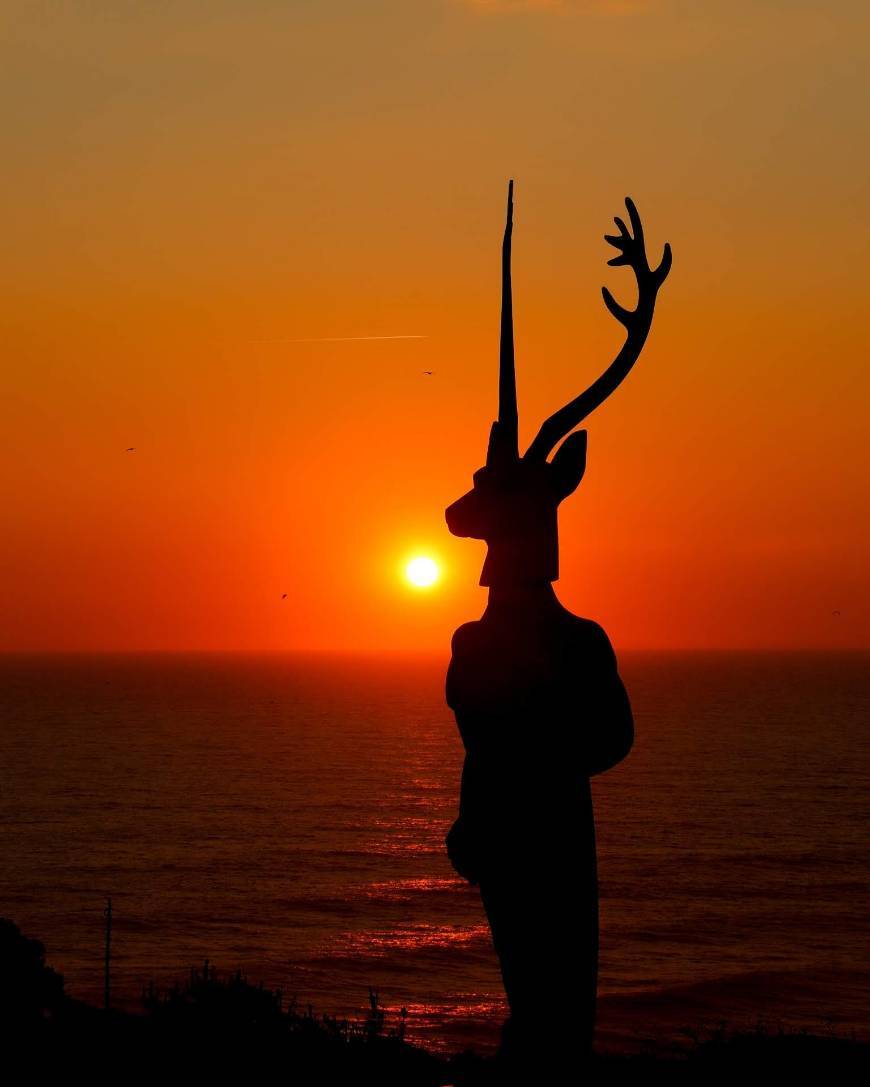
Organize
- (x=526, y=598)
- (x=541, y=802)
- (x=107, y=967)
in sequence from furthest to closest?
(x=107, y=967), (x=526, y=598), (x=541, y=802)

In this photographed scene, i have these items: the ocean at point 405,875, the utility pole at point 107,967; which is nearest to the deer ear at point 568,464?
the utility pole at point 107,967

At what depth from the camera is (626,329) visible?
1034 cm

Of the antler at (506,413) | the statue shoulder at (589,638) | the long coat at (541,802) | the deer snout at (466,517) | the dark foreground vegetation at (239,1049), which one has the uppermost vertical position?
the antler at (506,413)

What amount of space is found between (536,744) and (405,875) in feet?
158

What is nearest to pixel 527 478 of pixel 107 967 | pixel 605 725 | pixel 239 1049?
pixel 605 725

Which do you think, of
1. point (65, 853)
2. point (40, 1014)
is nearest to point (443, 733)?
point (65, 853)

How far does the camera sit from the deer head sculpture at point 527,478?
988 centimetres

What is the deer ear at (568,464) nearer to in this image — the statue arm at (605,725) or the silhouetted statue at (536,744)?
the silhouetted statue at (536,744)

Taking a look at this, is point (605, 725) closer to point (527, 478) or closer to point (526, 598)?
point (526, 598)

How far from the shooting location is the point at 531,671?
9.67m

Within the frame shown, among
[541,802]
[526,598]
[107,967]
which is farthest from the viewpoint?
[107,967]

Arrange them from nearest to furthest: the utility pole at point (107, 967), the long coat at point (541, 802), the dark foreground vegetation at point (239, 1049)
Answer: the long coat at point (541, 802) < the dark foreground vegetation at point (239, 1049) < the utility pole at point (107, 967)

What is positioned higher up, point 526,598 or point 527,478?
point 527,478

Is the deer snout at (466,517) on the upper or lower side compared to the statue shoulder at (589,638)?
upper
